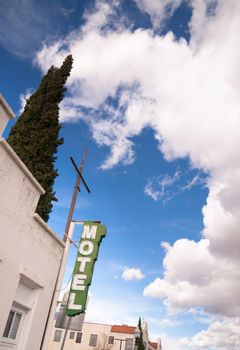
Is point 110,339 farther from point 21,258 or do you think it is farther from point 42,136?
point 21,258

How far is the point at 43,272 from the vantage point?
10484 mm

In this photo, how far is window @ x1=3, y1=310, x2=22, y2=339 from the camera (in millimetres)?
9039

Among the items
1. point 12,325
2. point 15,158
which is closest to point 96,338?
point 12,325

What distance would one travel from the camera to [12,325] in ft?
30.3

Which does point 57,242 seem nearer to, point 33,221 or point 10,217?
point 33,221

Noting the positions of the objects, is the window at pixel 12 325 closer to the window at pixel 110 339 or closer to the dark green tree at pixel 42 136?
the dark green tree at pixel 42 136

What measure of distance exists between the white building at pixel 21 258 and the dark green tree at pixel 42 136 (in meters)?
4.61

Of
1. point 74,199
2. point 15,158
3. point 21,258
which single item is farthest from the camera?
point 74,199

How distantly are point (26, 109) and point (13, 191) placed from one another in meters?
9.52

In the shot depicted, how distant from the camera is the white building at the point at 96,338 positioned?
61.6 meters

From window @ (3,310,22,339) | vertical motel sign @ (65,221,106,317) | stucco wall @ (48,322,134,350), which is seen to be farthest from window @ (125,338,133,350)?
window @ (3,310,22,339)

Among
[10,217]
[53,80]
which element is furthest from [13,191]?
[53,80]

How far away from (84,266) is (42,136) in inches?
262

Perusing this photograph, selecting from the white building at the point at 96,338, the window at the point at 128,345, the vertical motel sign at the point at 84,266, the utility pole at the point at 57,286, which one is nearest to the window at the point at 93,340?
the white building at the point at 96,338
